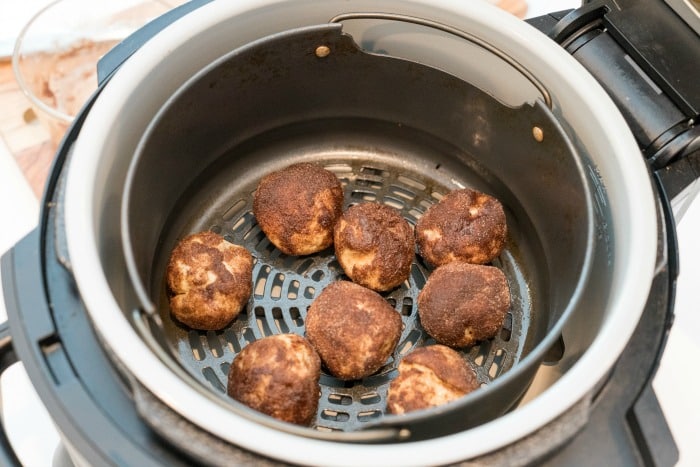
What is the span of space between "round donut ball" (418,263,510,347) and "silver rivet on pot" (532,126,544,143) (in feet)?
0.56

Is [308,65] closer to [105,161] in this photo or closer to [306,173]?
[306,173]

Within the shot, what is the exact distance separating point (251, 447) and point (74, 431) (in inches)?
6.6

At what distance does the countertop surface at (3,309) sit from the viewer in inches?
43.6

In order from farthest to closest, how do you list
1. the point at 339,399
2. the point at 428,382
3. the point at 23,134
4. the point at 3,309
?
the point at 23,134
the point at 3,309
the point at 339,399
the point at 428,382

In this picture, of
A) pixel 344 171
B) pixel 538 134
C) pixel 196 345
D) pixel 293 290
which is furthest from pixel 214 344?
pixel 538 134

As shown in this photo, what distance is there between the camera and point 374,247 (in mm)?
841

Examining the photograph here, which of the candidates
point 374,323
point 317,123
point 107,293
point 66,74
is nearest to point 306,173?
point 317,123

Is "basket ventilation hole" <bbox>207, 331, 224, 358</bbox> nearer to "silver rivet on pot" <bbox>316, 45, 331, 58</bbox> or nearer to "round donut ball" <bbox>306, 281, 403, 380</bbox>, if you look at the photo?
"round donut ball" <bbox>306, 281, 403, 380</bbox>

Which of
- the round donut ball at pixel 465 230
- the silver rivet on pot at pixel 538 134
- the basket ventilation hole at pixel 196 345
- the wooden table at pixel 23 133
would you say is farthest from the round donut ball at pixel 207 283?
the wooden table at pixel 23 133

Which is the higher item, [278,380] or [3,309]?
[3,309]

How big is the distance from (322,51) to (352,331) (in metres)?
0.37

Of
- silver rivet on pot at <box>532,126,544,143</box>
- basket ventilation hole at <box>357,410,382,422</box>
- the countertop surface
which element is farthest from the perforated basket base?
the countertop surface

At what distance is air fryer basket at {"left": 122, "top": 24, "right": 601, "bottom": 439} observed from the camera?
0.80 m

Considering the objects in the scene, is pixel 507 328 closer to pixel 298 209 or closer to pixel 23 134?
pixel 298 209
